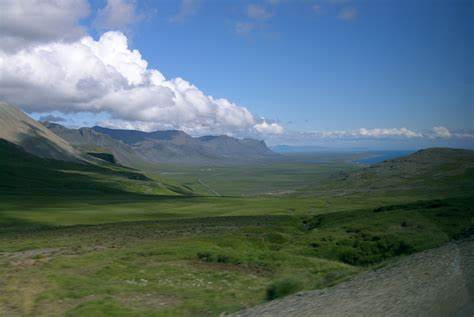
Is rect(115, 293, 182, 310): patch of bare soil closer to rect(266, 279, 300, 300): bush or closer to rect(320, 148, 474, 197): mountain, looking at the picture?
rect(266, 279, 300, 300): bush

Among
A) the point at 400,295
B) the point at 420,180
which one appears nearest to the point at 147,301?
the point at 400,295

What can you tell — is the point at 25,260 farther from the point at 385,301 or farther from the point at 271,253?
the point at 385,301

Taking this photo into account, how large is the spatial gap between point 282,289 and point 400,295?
23.4 ft

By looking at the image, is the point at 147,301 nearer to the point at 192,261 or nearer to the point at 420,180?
the point at 192,261

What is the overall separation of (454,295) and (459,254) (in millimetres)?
8942

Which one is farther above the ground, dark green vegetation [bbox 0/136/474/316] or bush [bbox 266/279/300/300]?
bush [bbox 266/279/300/300]

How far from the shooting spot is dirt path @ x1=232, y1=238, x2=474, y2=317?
16344 mm

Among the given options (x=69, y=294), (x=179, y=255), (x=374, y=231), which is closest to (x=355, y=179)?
(x=374, y=231)

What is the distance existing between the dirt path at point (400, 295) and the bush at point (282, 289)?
2035 mm

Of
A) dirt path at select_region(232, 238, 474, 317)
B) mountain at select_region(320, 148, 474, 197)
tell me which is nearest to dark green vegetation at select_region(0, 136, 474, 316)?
dirt path at select_region(232, 238, 474, 317)

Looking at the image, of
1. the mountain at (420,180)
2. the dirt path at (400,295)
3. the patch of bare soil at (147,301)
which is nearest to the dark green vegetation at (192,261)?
the patch of bare soil at (147,301)

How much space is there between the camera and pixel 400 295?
18.4 meters

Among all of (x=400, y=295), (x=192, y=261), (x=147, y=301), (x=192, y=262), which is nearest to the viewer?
(x=400, y=295)

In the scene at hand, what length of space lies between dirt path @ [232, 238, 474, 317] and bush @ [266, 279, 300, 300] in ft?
6.68
